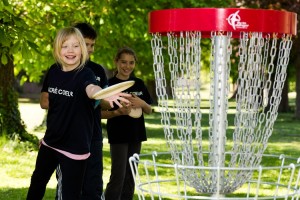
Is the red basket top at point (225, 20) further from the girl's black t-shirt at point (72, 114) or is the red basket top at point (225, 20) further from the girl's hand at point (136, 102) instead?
the girl's hand at point (136, 102)

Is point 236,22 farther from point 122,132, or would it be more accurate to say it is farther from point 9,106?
point 9,106

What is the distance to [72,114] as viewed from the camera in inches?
212

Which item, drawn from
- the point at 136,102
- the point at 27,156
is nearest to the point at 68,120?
the point at 136,102

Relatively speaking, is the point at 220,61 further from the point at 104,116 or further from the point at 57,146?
the point at 104,116

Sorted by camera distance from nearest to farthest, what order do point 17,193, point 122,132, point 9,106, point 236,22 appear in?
1. point 236,22
2. point 122,132
3. point 17,193
4. point 9,106

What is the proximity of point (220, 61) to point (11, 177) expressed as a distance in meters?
8.08

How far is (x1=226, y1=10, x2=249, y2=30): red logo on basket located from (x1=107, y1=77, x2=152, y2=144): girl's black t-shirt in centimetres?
370

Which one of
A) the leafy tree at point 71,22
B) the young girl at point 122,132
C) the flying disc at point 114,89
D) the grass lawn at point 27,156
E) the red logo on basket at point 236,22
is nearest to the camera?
the red logo on basket at point 236,22

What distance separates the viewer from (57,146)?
547 centimetres

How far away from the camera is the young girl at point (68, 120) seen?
17.7 feet

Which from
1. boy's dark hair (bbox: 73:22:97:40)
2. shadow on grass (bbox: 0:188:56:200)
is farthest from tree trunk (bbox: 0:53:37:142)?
boy's dark hair (bbox: 73:22:97:40)

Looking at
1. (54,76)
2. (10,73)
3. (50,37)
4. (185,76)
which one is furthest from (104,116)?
(10,73)

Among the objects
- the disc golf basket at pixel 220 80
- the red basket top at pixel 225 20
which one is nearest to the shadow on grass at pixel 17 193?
the disc golf basket at pixel 220 80

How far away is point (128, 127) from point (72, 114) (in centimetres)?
215
